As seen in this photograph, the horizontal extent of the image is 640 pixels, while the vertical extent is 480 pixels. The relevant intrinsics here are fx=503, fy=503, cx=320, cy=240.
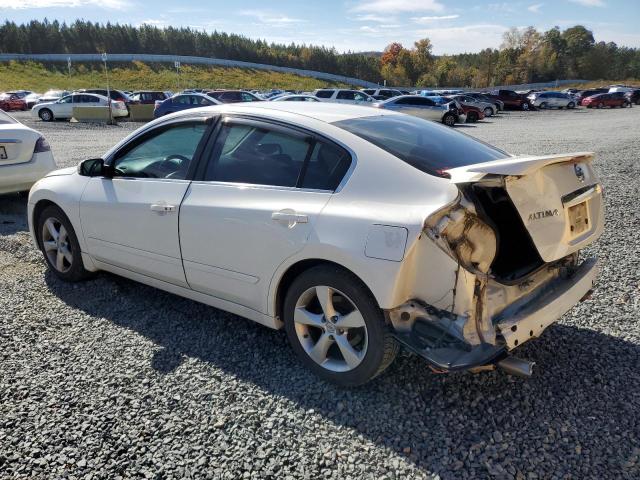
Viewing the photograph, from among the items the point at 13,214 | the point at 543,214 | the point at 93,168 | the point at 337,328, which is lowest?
the point at 13,214

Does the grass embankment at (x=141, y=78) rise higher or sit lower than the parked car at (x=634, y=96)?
lower

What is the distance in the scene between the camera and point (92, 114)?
85.5ft

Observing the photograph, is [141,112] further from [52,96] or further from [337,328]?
[337,328]

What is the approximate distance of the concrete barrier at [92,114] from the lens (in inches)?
1013

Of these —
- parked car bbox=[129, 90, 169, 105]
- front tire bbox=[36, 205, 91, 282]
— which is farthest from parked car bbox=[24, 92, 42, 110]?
front tire bbox=[36, 205, 91, 282]

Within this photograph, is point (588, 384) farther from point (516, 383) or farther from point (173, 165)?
point (173, 165)

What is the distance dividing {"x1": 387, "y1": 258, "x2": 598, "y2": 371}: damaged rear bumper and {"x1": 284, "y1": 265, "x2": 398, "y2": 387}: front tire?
0.13 metres

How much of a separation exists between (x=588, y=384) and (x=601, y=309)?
1.16 metres

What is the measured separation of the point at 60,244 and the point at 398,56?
112m

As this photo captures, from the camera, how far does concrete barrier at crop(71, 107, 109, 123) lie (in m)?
25.7

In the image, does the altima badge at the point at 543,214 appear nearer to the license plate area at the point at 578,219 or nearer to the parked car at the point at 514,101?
the license plate area at the point at 578,219

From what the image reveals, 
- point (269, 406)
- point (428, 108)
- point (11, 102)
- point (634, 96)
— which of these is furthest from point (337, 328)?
point (634, 96)

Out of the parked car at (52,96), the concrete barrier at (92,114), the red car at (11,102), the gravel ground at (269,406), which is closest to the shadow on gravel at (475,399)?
the gravel ground at (269,406)

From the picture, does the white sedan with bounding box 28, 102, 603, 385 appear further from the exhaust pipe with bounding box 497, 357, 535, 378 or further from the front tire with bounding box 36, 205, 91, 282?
the front tire with bounding box 36, 205, 91, 282
